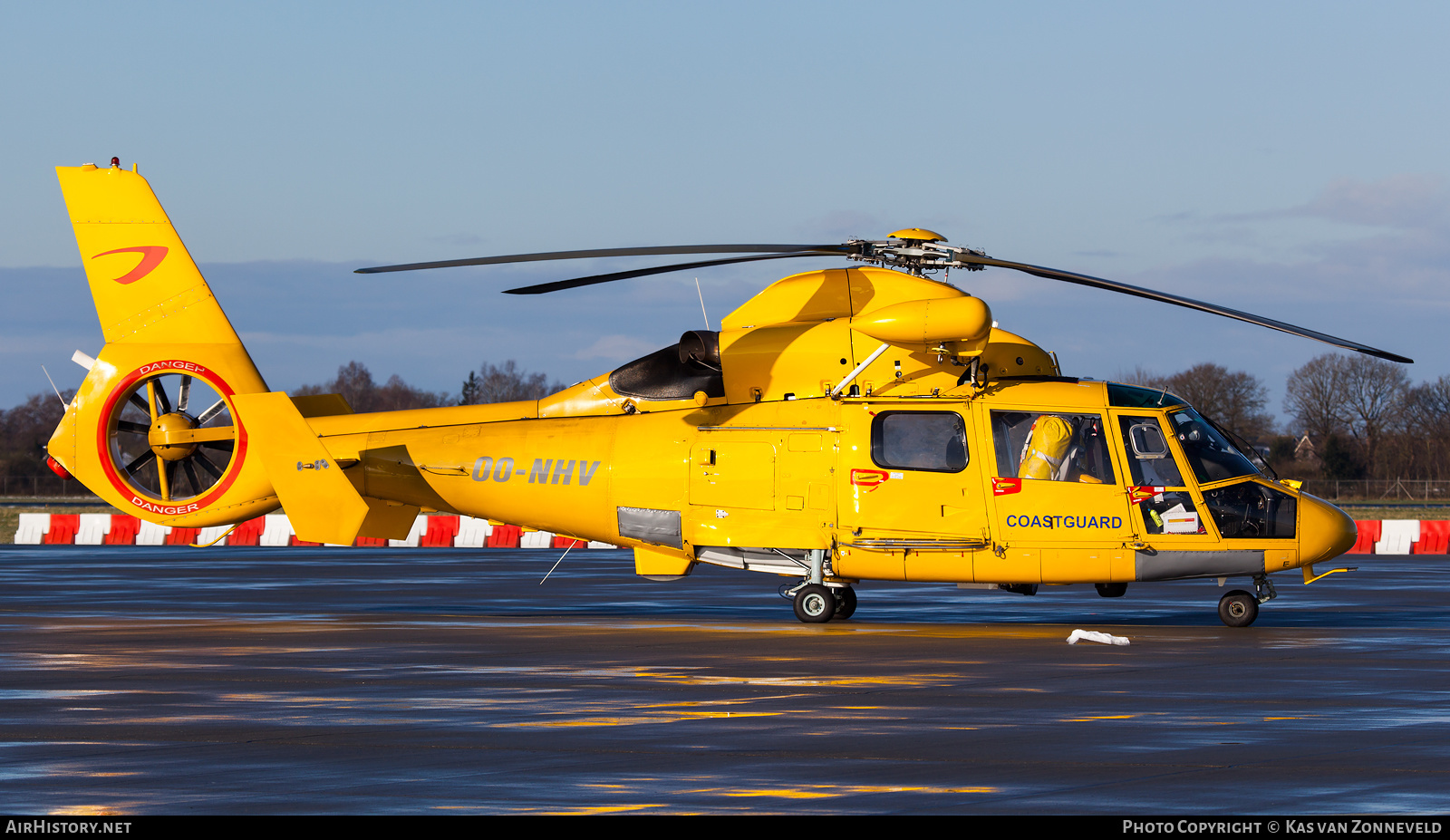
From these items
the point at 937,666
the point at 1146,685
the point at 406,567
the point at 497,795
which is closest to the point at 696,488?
the point at 937,666


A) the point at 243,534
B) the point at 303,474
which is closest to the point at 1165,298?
the point at 303,474

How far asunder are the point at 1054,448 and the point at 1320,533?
3.14m

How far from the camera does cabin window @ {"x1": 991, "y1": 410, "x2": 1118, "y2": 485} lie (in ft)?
61.7

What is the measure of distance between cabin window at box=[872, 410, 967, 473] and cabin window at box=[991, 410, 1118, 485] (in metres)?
0.44

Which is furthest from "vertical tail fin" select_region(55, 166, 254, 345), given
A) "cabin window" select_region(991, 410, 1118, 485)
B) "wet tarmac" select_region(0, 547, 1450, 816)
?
"cabin window" select_region(991, 410, 1118, 485)

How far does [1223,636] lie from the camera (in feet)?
59.3

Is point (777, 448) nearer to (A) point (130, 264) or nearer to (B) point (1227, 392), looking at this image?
(A) point (130, 264)

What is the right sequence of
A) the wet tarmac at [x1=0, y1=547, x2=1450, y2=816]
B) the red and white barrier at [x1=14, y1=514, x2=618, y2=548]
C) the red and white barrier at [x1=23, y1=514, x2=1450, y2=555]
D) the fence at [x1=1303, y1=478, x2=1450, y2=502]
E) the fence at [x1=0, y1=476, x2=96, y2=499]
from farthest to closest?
the fence at [x1=0, y1=476, x2=96, y2=499] < the fence at [x1=1303, y1=478, x2=1450, y2=502] < the red and white barrier at [x1=14, y1=514, x2=618, y2=548] < the red and white barrier at [x1=23, y1=514, x2=1450, y2=555] < the wet tarmac at [x1=0, y1=547, x2=1450, y2=816]

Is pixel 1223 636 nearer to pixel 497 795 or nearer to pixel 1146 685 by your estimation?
pixel 1146 685

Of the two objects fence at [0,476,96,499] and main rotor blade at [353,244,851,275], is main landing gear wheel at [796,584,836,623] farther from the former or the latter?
fence at [0,476,96,499]

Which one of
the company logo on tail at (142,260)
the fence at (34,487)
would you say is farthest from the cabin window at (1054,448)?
the fence at (34,487)

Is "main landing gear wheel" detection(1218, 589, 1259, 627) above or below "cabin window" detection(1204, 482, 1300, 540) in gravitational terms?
below

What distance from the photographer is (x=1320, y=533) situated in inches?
732

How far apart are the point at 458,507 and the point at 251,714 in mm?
9195
